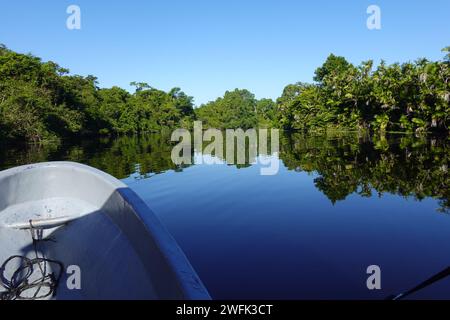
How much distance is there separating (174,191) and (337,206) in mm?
4733

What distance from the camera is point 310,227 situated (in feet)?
19.7

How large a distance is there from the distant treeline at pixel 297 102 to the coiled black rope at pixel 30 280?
26193mm

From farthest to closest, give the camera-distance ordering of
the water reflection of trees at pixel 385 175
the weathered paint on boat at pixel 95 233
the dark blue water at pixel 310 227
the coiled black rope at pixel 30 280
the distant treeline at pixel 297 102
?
the distant treeline at pixel 297 102
the water reflection of trees at pixel 385 175
the dark blue water at pixel 310 227
the coiled black rope at pixel 30 280
the weathered paint on boat at pixel 95 233

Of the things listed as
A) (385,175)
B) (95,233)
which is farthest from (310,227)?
(385,175)

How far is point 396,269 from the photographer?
4168mm

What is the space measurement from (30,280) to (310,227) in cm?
466

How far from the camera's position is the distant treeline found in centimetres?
2648

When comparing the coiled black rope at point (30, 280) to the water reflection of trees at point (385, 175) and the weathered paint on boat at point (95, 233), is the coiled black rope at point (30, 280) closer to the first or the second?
the weathered paint on boat at point (95, 233)

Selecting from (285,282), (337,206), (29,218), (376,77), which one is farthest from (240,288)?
(376,77)

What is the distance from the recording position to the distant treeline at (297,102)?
2648 centimetres

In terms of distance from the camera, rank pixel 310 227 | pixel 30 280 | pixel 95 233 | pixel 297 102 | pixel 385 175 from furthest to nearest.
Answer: pixel 297 102 → pixel 385 175 → pixel 310 227 → pixel 95 233 → pixel 30 280

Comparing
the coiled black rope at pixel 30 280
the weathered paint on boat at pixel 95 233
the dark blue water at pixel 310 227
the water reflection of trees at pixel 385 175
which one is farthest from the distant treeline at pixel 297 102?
the coiled black rope at pixel 30 280

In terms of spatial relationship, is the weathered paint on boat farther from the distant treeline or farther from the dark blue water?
the distant treeline

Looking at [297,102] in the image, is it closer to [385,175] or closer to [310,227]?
[385,175]
